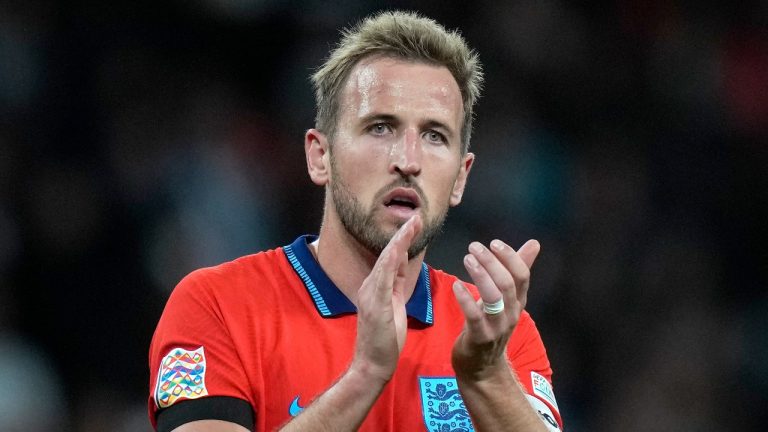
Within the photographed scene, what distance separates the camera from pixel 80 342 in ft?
15.0

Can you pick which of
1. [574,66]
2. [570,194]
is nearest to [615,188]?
[570,194]

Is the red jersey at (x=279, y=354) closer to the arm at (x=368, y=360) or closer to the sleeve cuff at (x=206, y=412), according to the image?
the sleeve cuff at (x=206, y=412)

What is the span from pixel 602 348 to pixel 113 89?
278cm

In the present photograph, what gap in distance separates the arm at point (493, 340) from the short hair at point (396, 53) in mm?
886

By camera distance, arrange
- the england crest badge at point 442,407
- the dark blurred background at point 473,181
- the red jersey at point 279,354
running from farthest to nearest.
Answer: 1. the dark blurred background at point 473,181
2. the england crest badge at point 442,407
3. the red jersey at point 279,354

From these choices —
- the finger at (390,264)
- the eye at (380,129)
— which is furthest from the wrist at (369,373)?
the eye at (380,129)

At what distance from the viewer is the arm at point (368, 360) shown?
234 centimetres

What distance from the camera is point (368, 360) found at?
7.77ft

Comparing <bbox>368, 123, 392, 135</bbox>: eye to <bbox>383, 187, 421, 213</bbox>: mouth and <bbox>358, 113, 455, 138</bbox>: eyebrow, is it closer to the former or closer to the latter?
<bbox>358, 113, 455, 138</bbox>: eyebrow

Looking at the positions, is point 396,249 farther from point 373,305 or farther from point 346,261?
point 346,261

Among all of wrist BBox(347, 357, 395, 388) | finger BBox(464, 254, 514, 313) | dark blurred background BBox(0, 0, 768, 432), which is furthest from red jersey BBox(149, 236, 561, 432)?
dark blurred background BBox(0, 0, 768, 432)

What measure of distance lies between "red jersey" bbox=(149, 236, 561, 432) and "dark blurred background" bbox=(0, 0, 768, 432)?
1874 millimetres

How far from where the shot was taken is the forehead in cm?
297

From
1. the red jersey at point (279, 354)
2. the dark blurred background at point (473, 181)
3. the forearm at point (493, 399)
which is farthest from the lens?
the dark blurred background at point (473, 181)
